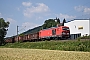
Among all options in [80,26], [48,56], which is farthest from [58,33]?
[48,56]

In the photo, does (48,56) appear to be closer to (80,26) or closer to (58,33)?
(58,33)

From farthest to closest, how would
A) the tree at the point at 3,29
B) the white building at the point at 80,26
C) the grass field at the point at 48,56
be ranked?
the tree at the point at 3,29 < the white building at the point at 80,26 < the grass field at the point at 48,56

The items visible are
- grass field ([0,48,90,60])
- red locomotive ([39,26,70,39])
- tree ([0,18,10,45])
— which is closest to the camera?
grass field ([0,48,90,60])

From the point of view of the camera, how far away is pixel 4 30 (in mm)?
82812

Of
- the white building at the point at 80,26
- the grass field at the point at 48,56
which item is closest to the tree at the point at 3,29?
the white building at the point at 80,26

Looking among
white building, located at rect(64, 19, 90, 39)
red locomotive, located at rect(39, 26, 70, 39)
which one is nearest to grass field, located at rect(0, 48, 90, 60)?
red locomotive, located at rect(39, 26, 70, 39)

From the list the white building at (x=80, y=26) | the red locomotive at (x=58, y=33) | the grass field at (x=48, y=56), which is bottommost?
the grass field at (x=48, y=56)

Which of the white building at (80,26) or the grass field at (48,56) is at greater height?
the white building at (80,26)

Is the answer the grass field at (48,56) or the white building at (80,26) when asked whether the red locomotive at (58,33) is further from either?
the grass field at (48,56)

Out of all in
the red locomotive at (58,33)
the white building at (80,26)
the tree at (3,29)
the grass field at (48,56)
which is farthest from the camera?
the tree at (3,29)

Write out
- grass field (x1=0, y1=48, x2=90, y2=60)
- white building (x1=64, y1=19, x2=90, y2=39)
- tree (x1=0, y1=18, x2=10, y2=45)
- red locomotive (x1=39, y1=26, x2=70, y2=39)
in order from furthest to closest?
tree (x1=0, y1=18, x2=10, y2=45) < white building (x1=64, y1=19, x2=90, y2=39) < red locomotive (x1=39, y1=26, x2=70, y2=39) < grass field (x1=0, y1=48, x2=90, y2=60)

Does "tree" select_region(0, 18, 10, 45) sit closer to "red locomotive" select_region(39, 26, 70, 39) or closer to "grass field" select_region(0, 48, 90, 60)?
"red locomotive" select_region(39, 26, 70, 39)

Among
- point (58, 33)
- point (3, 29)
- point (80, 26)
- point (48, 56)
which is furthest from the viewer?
point (3, 29)

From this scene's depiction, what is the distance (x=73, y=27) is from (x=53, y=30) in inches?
784
